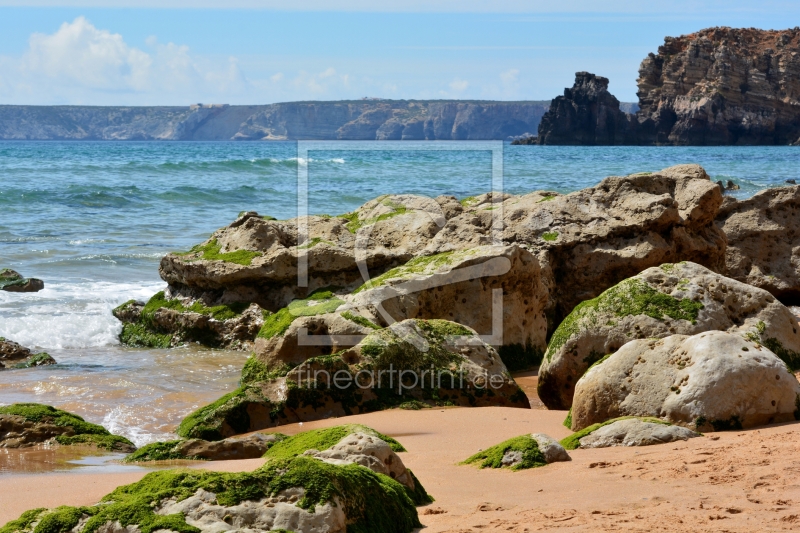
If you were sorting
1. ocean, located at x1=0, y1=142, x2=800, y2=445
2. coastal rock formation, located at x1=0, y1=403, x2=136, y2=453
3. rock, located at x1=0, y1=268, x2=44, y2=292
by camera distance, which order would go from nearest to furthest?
coastal rock formation, located at x1=0, y1=403, x2=136, y2=453 → ocean, located at x1=0, y1=142, x2=800, y2=445 → rock, located at x1=0, y1=268, x2=44, y2=292

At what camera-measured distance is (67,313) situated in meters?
13.5

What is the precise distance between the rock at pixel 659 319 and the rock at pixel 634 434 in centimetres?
164

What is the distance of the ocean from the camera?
9.33 meters

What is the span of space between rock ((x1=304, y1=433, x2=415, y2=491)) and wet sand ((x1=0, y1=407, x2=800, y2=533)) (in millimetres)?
244

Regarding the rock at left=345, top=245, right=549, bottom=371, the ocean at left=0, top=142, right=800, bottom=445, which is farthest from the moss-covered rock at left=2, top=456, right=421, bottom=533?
the rock at left=345, top=245, right=549, bottom=371

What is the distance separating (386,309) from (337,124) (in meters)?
131

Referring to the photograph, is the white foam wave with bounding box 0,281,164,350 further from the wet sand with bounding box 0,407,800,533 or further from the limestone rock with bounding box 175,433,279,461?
the wet sand with bounding box 0,407,800,533

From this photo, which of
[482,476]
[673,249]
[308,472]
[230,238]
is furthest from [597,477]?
[230,238]

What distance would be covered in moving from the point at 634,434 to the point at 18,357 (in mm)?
7793

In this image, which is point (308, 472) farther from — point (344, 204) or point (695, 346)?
point (344, 204)

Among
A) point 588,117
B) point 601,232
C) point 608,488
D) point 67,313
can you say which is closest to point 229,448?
point 608,488

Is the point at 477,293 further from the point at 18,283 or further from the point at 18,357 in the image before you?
the point at 18,283

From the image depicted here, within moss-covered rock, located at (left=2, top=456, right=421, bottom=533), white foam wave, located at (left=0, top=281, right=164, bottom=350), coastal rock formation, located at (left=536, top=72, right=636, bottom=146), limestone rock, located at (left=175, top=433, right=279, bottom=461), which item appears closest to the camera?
moss-covered rock, located at (left=2, top=456, right=421, bottom=533)

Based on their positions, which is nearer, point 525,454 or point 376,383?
point 525,454
